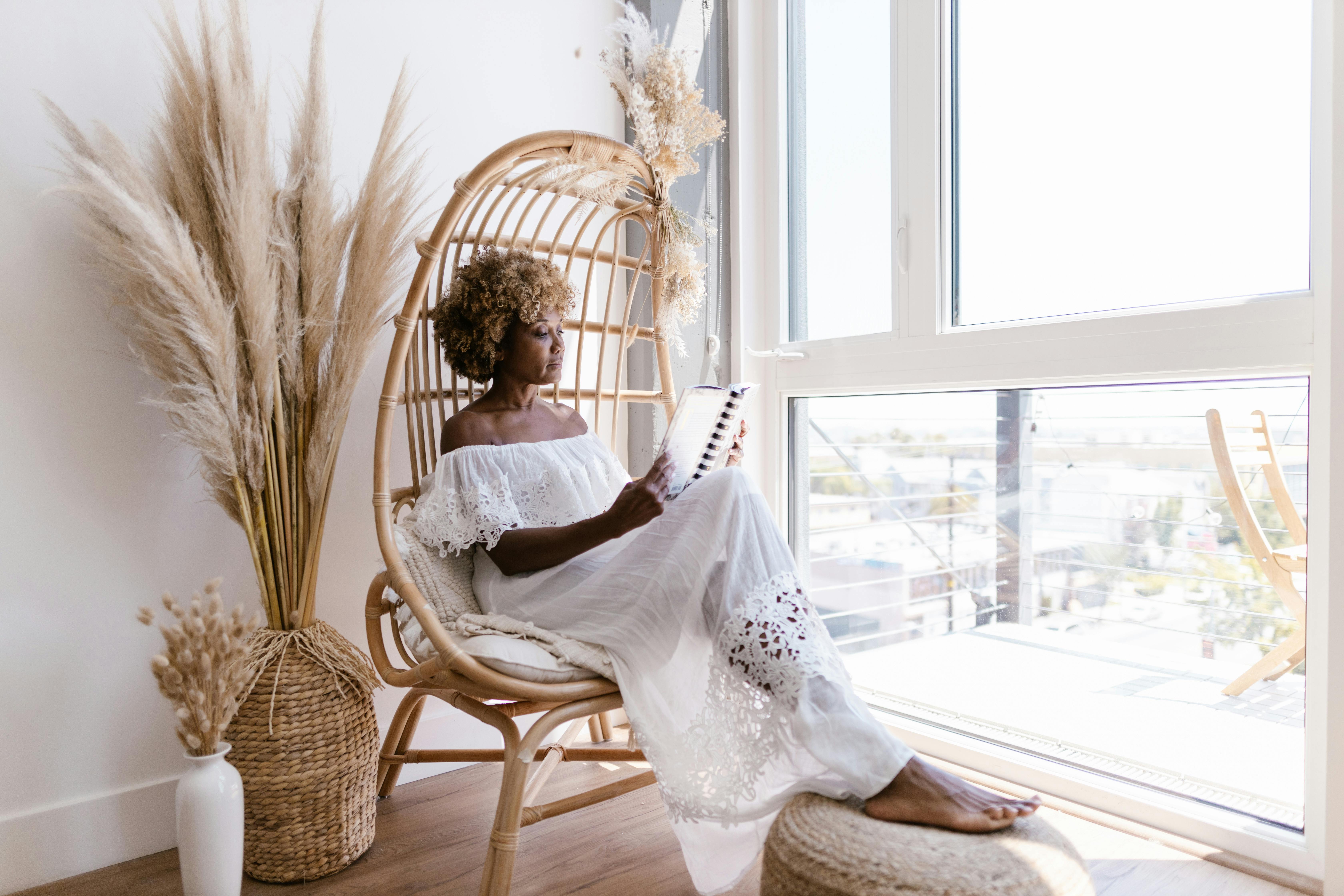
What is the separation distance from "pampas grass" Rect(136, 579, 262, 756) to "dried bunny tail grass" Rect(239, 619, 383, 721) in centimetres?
8

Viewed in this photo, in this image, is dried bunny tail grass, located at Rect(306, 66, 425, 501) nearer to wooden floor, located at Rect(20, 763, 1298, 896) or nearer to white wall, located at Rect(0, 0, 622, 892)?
white wall, located at Rect(0, 0, 622, 892)

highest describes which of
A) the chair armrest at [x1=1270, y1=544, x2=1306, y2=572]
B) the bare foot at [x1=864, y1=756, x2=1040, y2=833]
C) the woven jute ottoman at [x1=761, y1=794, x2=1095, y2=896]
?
the chair armrest at [x1=1270, y1=544, x2=1306, y2=572]

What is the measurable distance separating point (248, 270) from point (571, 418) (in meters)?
0.73

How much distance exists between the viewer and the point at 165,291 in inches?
57.2

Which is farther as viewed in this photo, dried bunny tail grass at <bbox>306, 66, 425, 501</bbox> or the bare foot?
dried bunny tail grass at <bbox>306, 66, 425, 501</bbox>

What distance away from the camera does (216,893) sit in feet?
4.50

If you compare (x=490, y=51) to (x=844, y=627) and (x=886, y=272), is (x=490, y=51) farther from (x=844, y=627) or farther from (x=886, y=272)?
(x=844, y=627)

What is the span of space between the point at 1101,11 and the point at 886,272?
70cm

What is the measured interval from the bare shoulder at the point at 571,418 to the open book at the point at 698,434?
385 mm

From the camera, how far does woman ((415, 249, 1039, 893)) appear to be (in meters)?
1.28

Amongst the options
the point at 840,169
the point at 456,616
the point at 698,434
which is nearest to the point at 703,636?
the point at 698,434

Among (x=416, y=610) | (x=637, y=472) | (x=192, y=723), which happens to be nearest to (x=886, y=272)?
(x=637, y=472)

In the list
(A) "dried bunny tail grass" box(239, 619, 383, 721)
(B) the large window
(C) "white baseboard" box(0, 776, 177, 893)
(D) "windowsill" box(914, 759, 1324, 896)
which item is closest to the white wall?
(C) "white baseboard" box(0, 776, 177, 893)

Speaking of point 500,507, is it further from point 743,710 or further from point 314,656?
point 743,710
